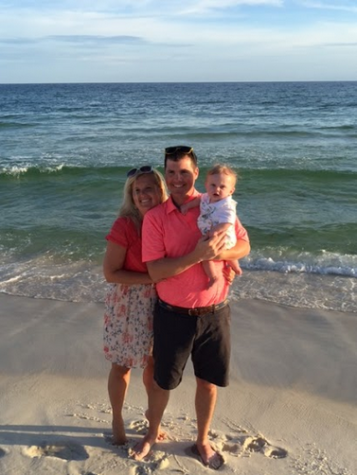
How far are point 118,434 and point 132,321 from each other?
81 cm

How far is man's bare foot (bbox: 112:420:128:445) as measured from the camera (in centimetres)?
332

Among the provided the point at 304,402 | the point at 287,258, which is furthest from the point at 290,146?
the point at 304,402

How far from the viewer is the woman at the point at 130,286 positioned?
118 inches

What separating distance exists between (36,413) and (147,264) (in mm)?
1573

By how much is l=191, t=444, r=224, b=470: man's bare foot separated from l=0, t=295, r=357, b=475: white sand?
43mm

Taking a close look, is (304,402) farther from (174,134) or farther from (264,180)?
(174,134)

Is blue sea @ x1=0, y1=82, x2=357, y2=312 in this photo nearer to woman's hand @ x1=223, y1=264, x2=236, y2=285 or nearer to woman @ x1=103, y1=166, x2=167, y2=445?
woman @ x1=103, y1=166, x2=167, y2=445

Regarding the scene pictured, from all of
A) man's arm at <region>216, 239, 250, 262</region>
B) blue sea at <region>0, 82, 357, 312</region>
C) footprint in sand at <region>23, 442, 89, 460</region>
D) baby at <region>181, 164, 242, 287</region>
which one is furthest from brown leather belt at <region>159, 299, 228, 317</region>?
blue sea at <region>0, 82, 357, 312</region>

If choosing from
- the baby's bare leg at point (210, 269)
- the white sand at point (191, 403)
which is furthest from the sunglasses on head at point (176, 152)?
the white sand at point (191, 403)

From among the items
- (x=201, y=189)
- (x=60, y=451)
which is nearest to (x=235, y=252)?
(x=60, y=451)

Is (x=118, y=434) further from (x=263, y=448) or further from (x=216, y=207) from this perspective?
(x=216, y=207)

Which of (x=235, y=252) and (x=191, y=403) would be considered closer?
(x=235, y=252)

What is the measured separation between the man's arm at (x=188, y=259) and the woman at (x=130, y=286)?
7.3 inches

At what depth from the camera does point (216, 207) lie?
279 cm
